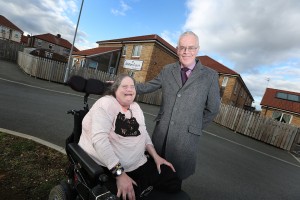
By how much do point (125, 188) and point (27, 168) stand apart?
7.41 ft

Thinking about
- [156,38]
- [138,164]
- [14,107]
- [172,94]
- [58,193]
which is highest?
[156,38]

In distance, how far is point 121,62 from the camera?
97.1 ft

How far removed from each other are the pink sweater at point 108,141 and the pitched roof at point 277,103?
3070 centimetres

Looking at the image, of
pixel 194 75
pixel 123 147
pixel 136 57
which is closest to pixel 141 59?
pixel 136 57

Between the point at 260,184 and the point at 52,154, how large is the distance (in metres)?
4.70

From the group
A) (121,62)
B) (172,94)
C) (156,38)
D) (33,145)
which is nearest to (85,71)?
(156,38)

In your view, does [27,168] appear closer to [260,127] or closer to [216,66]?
[260,127]

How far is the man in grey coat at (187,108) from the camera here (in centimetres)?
269

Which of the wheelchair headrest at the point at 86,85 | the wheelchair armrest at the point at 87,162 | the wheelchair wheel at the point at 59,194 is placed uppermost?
the wheelchair headrest at the point at 86,85

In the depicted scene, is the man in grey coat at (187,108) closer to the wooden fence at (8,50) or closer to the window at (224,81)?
the wooden fence at (8,50)

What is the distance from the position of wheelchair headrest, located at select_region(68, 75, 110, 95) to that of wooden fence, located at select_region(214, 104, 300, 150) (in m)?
13.2

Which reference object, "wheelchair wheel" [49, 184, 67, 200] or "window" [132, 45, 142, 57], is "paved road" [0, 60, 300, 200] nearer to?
"wheelchair wheel" [49, 184, 67, 200]

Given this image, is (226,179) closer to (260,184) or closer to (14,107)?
(260,184)

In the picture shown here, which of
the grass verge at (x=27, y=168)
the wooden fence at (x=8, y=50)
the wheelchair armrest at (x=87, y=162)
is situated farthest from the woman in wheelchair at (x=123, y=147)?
the wooden fence at (x=8, y=50)
